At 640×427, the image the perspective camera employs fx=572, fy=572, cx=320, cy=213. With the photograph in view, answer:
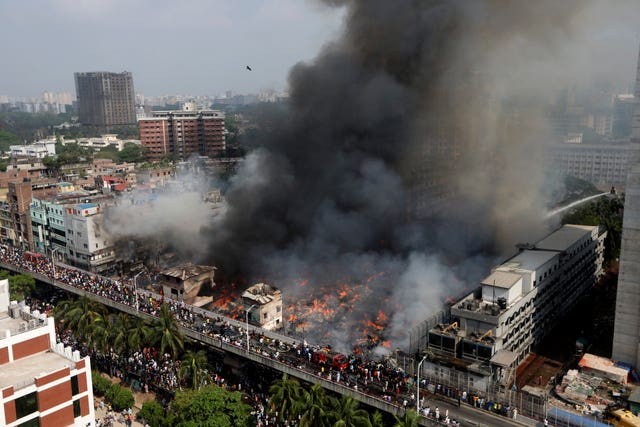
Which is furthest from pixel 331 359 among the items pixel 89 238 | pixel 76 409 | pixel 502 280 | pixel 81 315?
pixel 89 238

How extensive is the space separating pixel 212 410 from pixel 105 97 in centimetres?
14522

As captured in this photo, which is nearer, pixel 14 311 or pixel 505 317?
pixel 14 311

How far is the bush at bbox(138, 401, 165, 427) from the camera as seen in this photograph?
21625 mm

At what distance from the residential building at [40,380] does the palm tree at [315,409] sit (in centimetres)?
673

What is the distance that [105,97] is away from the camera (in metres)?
149

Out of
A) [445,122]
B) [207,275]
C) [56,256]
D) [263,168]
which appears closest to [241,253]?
[207,275]

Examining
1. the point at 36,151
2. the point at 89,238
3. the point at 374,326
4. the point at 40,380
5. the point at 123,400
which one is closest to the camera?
the point at 40,380

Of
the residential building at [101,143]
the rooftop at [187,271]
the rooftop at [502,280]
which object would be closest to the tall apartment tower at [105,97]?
the residential building at [101,143]

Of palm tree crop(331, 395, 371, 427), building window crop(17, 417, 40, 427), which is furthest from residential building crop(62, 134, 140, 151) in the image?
palm tree crop(331, 395, 371, 427)

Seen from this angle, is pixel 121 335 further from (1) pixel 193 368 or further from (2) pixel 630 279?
(2) pixel 630 279

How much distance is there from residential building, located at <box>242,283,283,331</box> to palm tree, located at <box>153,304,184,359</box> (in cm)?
372

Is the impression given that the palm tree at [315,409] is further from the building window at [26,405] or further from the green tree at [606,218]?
the green tree at [606,218]

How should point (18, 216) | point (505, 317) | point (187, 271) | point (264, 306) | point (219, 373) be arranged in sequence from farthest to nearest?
point (18, 216), point (187, 271), point (264, 306), point (219, 373), point (505, 317)

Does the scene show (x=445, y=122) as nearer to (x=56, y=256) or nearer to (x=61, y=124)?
(x=56, y=256)
